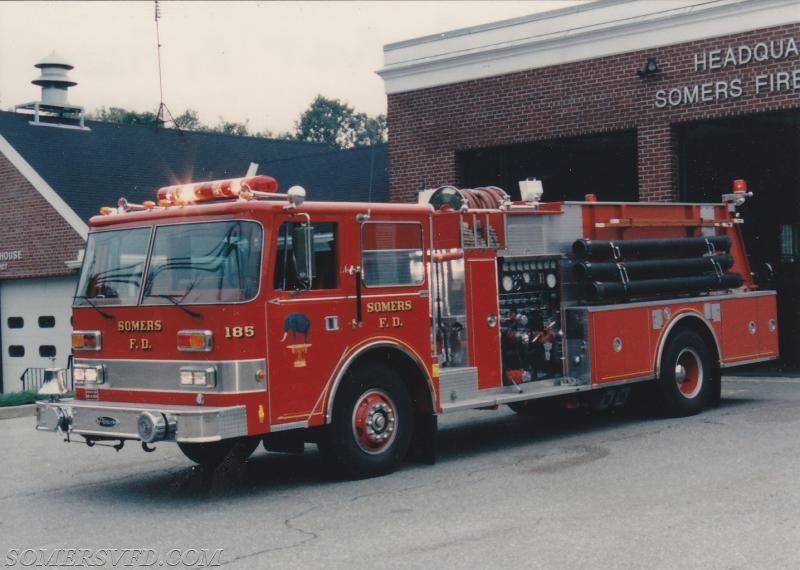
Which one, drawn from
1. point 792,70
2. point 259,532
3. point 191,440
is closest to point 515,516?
point 259,532

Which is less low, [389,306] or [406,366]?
[389,306]

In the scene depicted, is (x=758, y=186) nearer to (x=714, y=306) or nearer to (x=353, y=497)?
(x=714, y=306)

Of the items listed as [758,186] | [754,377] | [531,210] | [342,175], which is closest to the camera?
[531,210]

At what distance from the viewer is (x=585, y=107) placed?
712 inches

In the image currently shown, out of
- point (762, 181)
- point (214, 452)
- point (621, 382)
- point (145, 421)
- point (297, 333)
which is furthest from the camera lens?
point (762, 181)

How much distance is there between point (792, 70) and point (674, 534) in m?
10.8

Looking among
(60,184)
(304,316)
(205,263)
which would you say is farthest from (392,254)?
(60,184)

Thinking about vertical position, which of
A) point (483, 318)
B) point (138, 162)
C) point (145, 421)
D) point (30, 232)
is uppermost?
point (138, 162)

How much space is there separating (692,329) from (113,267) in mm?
6824

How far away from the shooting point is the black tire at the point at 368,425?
915 centimetres

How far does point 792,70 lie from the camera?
52.1 ft

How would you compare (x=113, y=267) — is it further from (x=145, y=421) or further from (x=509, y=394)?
(x=509, y=394)

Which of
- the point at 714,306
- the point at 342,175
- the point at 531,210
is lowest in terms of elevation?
the point at 714,306

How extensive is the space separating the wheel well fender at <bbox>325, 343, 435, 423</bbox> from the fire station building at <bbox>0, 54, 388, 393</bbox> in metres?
12.6
